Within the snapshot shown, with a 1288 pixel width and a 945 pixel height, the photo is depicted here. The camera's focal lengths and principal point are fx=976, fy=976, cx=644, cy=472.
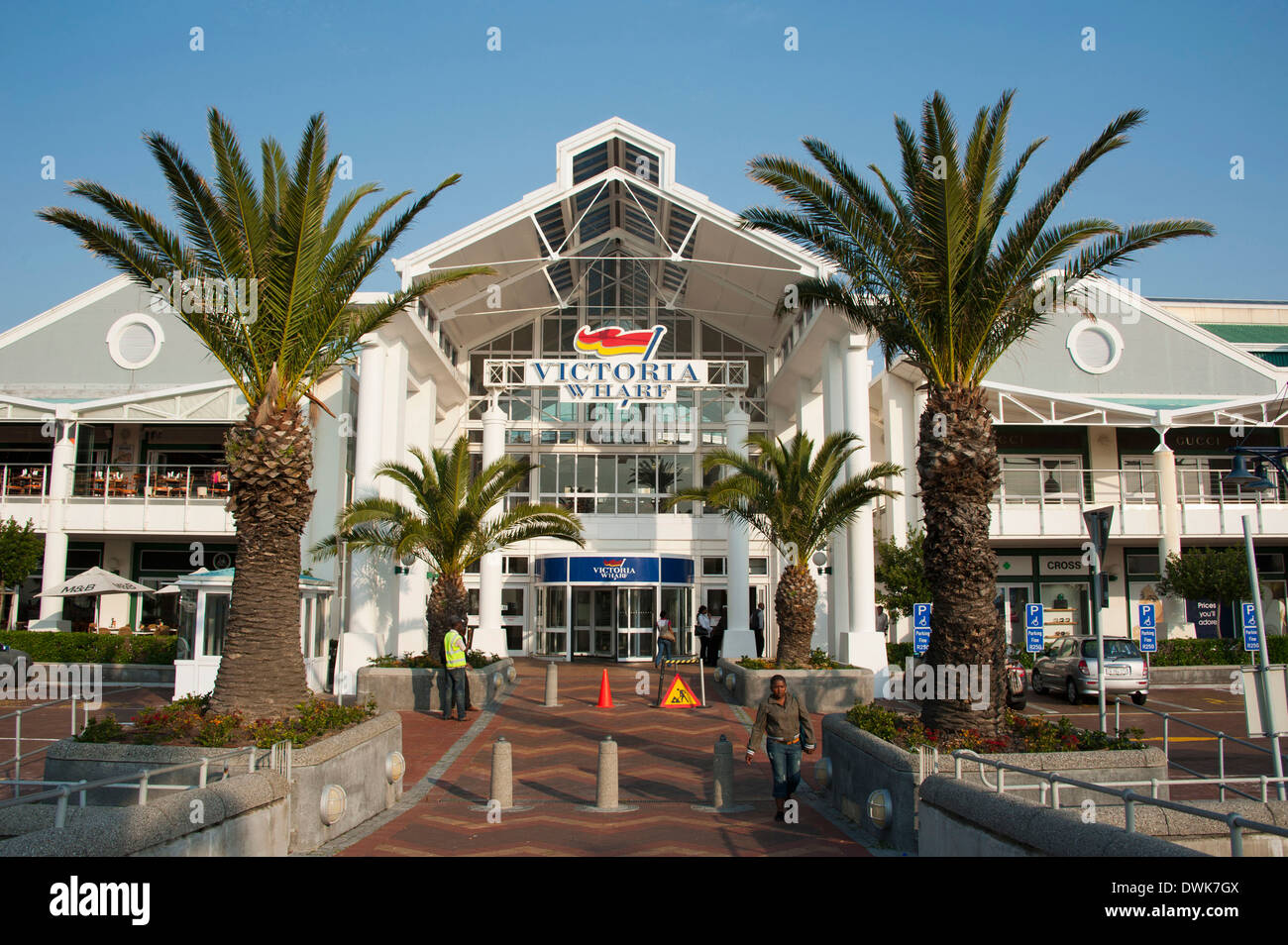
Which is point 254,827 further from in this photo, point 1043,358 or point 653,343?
point 1043,358

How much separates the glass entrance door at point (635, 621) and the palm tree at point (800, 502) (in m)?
10.5

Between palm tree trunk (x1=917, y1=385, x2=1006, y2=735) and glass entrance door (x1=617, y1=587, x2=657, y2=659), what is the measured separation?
19710 millimetres

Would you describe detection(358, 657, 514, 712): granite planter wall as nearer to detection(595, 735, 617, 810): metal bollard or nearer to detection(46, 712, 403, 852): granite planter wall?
detection(595, 735, 617, 810): metal bollard

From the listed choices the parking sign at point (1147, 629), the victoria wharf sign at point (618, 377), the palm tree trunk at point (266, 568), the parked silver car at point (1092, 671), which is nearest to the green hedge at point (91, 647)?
the victoria wharf sign at point (618, 377)

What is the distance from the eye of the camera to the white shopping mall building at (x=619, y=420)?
1050 inches

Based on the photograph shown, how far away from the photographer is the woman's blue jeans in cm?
953

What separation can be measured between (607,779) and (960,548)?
4424 millimetres

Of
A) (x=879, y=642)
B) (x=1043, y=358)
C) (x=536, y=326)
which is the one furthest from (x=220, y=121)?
(x=1043, y=358)

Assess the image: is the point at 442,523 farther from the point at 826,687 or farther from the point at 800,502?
the point at 826,687

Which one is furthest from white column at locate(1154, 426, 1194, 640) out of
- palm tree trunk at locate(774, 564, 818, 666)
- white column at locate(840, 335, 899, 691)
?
palm tree trunk at locate(774, 564, 818, 666)

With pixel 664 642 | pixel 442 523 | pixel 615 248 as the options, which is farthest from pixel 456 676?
pixel 615 248

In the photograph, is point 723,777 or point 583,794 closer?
point 723,777

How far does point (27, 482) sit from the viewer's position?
2984 centimetres
